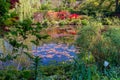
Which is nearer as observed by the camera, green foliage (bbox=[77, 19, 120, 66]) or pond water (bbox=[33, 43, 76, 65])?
green foliage (bbox=[77, 19, 120, 66])

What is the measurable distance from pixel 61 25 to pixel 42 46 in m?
8.67

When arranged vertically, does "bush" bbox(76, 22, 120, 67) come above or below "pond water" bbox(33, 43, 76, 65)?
above

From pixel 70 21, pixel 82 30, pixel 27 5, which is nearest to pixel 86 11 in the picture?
pixel 70 21

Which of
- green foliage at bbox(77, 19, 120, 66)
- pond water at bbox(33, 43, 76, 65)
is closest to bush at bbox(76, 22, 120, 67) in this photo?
green foliage at bbox(77, 19, 120, 66)

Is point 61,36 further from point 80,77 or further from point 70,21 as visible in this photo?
point 80,77

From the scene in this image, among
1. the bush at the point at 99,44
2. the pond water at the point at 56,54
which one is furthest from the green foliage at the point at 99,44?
the pond water at the point at 56,54

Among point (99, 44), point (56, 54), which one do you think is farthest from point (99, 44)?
point (56, 54)

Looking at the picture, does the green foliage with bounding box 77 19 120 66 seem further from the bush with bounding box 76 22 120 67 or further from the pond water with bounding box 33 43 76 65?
the pond water with bounding box 33 43 76 65

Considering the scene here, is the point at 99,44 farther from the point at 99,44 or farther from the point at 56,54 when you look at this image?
the point at 56,54

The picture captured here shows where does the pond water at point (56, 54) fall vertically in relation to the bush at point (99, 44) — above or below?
below

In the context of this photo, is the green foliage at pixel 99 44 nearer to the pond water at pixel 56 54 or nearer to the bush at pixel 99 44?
the bush at pixel 99 44

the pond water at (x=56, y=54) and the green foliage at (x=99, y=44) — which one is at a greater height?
the green foliage at (x=99, y=44)

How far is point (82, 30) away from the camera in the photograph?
675cm

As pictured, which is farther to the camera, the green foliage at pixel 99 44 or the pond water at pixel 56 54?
the pond water at pixel 56 54
